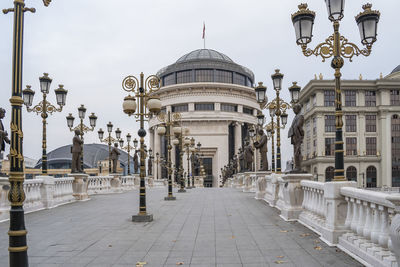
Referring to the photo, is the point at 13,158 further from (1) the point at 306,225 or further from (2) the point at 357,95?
(2) the point at 357,95

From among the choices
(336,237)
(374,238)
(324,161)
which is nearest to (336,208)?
(336,237)

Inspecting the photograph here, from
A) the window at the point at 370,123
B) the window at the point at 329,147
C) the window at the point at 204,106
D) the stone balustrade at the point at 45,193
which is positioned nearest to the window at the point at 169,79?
the window at the point at 204,106

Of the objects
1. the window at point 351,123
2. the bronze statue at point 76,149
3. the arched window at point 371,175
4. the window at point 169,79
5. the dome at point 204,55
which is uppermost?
the dome at point 204,55

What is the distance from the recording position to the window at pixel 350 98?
2835 inches

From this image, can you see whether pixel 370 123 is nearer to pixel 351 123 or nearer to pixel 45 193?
pixel 351 123

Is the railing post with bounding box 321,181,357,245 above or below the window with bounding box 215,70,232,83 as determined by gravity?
below

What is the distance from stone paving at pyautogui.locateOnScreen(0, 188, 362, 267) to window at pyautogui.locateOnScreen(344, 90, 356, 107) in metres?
67.6

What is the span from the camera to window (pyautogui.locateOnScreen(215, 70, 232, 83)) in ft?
269

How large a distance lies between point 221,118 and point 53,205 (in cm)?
6623

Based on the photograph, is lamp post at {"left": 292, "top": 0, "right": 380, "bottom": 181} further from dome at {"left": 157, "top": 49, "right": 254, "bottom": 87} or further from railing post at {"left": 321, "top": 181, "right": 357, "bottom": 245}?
dome at {"left": 157, "top": 49, "right": 254, "bottom": 87}

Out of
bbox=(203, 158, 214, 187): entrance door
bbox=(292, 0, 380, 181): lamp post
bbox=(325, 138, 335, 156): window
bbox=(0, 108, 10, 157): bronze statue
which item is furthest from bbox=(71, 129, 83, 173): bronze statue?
bbox=(203, 158, 214, 187): entrance door

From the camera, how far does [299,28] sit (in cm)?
877

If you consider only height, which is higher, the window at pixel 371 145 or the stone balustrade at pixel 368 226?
the window at pixel 371 145

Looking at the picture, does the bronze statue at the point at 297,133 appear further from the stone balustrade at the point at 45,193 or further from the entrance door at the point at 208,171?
the entrance door at the point at 208,171
